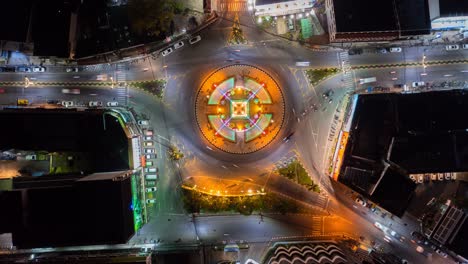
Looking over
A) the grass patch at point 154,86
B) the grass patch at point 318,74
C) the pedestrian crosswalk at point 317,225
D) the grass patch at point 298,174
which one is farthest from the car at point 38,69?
the pedestrian crosswalk at point 317,225

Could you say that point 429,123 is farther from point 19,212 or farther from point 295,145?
point 19,212

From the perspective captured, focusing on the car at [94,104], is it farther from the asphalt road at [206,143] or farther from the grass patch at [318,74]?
the grass patch at [318,74]

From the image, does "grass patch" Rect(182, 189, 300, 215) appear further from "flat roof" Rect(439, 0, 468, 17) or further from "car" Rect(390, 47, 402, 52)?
"flat roof" Rect(439, 0, 468, 17)

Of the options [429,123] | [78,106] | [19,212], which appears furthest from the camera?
[78,106]

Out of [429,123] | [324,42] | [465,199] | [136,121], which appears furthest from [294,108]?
[465,199]

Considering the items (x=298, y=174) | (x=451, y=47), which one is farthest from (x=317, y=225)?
(x=451, y=47)

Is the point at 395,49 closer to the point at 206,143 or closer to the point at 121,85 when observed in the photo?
the point at 206,143
